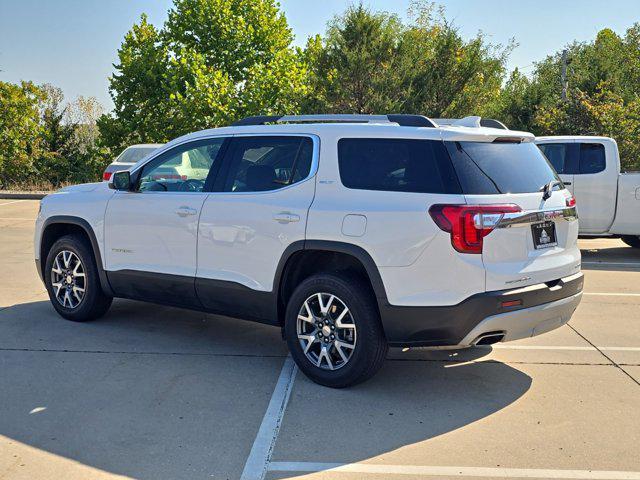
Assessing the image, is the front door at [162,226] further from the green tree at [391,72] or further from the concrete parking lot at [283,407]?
the green tree at [391,72]

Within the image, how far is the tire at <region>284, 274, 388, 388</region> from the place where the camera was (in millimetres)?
4906

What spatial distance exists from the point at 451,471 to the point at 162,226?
10.8 ft

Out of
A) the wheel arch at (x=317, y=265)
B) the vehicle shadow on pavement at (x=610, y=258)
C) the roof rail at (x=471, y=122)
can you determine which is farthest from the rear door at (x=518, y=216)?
the vehicle shadow on pavement at (x=610, y=258)

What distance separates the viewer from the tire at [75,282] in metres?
6.67

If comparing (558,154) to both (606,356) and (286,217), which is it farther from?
(286,217)

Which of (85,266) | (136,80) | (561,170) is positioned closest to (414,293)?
(85,266)

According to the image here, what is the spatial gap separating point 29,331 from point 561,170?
8.66 m

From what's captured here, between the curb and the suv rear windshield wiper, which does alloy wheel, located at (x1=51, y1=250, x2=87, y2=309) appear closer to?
the suv rear windshield wiper

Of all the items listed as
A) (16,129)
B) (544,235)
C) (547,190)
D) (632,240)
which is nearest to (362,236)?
(544,235)

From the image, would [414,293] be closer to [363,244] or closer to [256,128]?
[363,244]

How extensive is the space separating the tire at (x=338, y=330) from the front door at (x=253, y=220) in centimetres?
33

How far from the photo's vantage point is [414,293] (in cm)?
475

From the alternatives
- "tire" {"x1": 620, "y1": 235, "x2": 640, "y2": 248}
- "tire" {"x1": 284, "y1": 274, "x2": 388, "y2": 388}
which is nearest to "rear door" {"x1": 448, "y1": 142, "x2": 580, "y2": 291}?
"tire" {"x1": 284, "y1": 274, "x2": 388, "y2": 388}

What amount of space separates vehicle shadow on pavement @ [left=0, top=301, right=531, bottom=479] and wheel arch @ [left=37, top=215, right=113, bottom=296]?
1.72 ft
